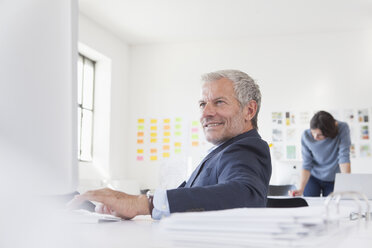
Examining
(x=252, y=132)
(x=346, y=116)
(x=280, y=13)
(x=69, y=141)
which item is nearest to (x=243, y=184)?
(x=252, y=132)

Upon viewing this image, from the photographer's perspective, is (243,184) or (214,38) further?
(214,38)

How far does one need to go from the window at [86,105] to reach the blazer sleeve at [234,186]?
218 inches

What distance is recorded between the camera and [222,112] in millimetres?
1675

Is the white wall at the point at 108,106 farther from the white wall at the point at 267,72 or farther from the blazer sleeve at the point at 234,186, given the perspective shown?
the blazer sleeve at the point at 234,186

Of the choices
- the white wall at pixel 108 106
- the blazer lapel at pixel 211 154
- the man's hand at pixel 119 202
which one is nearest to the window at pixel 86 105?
the white wall at pixel 108 106

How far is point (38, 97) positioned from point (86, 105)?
647 centimetres

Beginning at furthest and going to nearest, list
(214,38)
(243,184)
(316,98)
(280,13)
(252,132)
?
(214,38) → (316,98) → (280,13) → (252,132) → (243,184)

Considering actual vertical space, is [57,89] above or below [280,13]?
below

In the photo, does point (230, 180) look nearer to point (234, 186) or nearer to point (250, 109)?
point (234, 186)

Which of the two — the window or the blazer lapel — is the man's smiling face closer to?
the blazer lapel

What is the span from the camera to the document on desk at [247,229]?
531 mm

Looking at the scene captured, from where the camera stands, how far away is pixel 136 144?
7.54 m

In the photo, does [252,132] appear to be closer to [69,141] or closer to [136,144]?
[69,141]

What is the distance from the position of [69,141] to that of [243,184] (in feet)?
2.30
